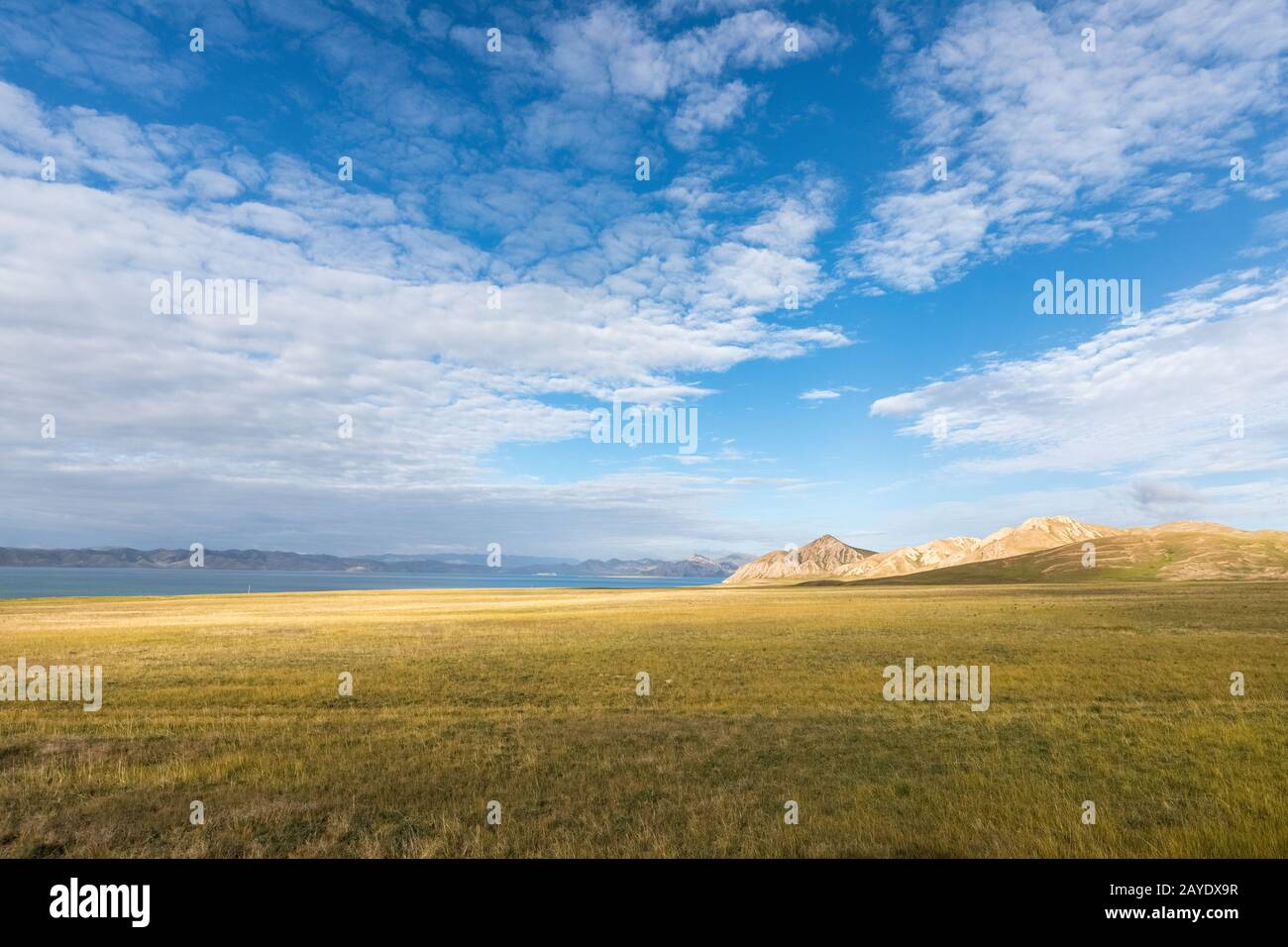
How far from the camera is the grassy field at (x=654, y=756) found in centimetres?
981

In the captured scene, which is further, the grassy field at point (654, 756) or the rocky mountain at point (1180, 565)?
the rocky mountain at point (1180, 565)

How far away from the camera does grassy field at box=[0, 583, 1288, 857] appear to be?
32.2 feet

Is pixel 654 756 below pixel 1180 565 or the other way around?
the other way around

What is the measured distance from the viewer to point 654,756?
569 inches

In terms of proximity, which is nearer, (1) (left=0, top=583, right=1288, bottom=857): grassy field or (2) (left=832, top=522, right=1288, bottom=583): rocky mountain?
(1) (left=0, top=583, right=1288, bottom=857): grassy field

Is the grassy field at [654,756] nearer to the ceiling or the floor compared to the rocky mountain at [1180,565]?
nearer to the ceiling

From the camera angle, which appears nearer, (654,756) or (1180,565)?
(654,756)

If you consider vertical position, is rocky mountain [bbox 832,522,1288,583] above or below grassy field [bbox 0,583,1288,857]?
below
